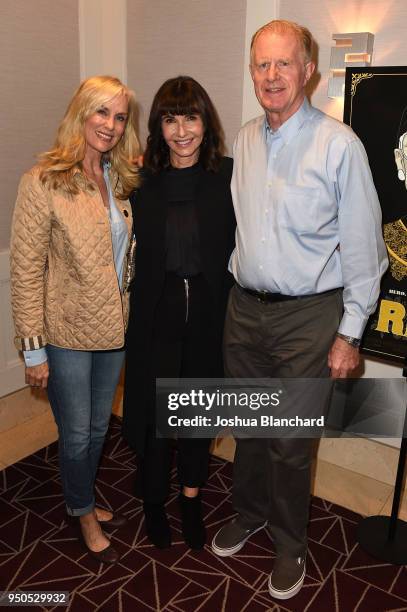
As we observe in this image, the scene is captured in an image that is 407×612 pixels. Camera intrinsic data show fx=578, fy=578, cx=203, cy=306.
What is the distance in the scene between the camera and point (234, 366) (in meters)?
2.38

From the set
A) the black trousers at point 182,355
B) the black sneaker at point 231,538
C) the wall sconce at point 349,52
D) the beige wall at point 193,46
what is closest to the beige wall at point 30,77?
the beige wall at point 193,46

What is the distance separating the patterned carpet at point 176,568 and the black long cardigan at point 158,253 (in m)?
0.68

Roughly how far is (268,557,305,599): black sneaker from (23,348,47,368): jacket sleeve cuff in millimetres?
1268

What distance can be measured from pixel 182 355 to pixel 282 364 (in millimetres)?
433

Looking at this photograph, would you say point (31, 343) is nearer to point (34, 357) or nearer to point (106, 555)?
point (34, 357)

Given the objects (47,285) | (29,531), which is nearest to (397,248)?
(47,285)

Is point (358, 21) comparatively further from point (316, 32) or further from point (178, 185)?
point (178, 185)

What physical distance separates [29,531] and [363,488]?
169 centimetres

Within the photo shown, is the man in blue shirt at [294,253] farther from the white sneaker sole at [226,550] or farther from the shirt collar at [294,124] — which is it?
the white sneaker sole at [226,550]

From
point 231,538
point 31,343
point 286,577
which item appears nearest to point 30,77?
point 31,343

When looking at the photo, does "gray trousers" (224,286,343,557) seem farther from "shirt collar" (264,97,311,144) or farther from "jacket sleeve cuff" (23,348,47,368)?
"jacket sleeve cuff" (23,348,47,368)

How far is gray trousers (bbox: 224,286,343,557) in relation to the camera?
216 cm

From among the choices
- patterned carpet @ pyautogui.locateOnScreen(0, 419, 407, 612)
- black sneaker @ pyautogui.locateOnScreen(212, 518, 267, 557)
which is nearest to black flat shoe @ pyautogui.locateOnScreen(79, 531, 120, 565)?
patterned carpet @ pyautogui.locateOnScreen(0, 419, 407, 612)

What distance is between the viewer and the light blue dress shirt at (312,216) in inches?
79.3
